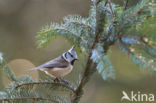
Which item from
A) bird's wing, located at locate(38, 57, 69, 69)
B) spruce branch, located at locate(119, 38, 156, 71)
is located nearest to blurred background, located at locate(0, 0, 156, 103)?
bird's wing, located at locate(38, 57, 69, 69)

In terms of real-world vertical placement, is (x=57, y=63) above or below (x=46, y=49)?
above

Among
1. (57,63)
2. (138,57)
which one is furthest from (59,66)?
(138,57)

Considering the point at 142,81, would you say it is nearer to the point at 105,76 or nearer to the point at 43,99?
the point at 43,99

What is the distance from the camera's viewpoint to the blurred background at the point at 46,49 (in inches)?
103

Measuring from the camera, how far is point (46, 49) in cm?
322

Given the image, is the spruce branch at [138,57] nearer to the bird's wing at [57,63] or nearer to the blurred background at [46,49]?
the bird's wing at [57,63]

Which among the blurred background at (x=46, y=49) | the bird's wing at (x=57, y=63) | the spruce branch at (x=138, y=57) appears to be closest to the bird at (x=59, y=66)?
the bird's wing at (x=57, y=63)

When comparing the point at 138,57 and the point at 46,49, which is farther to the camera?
the point at 46,49

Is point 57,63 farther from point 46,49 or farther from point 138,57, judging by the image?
point 46,49

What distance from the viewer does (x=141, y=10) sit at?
784mm

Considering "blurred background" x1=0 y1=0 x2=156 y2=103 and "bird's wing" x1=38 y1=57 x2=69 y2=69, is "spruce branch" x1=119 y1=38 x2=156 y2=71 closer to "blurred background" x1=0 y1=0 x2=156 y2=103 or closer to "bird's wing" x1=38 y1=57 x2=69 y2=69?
"bird's wing" x1=38 y1=57 x2=69 y2=69

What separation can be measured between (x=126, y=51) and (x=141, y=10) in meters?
0.12

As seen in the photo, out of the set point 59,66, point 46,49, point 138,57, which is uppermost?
point 138,57

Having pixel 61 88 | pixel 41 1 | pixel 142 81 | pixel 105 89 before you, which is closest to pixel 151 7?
pixel 61 88
